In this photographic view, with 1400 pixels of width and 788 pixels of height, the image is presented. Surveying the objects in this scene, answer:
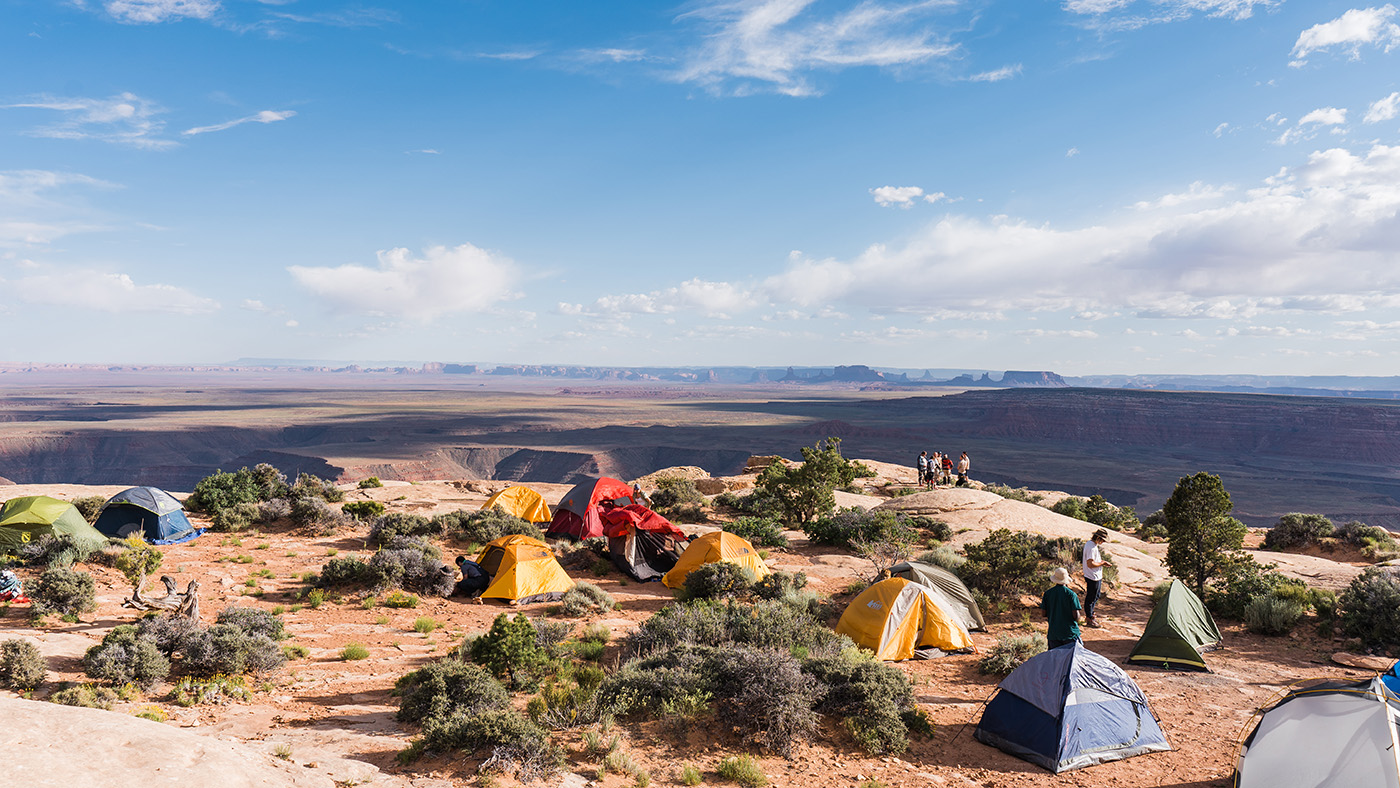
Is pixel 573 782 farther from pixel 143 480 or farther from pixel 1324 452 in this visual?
pixel 1324 452

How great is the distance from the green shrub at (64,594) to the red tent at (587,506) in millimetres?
12255

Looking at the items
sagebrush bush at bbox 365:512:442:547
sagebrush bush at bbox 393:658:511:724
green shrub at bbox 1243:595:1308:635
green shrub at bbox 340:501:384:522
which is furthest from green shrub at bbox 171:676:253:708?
Answer: green shrub at bbox 1243:595:1308:635

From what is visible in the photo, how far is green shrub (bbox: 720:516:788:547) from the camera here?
21219 millimetres

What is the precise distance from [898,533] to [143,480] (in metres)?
117

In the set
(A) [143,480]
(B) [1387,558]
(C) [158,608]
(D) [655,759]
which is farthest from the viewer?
(A) [143,480]

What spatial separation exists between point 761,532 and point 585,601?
7.87 metres

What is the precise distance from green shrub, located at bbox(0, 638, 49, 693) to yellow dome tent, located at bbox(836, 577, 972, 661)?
1312 centimetres

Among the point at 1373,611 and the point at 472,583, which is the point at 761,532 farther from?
the point at 1373,611

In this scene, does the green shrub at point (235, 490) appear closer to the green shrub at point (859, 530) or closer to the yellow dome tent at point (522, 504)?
the yellow dome tent at point (522, 504)

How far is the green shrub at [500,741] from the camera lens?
7652 mm

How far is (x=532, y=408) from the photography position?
186 meters

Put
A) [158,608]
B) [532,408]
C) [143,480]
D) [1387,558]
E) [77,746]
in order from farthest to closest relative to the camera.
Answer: [532,408], [143,480], [1387,558], [158,608], [77,746]

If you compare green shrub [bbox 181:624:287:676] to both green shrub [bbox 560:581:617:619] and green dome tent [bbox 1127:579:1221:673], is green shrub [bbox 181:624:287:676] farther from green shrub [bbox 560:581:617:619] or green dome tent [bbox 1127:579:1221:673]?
green dome tent [bbox 1127:579:1221:673]

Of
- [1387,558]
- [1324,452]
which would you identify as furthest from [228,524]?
[1324,452]
